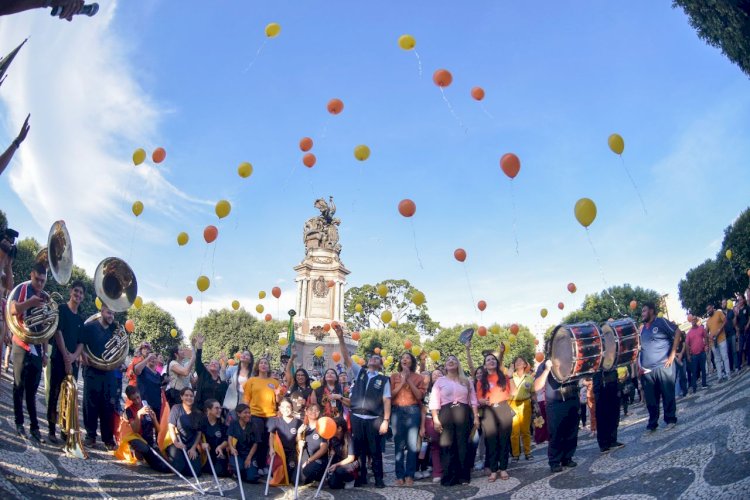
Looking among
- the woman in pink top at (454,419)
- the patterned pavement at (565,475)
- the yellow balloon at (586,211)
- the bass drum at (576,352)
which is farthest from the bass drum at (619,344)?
the yellow balloon at (586,211)

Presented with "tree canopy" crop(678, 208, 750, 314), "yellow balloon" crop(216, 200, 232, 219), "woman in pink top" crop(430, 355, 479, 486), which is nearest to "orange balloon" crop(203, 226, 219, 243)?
"yellow balloon" crop(216, 200, 232, 219)

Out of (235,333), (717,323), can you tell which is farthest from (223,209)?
(235,333)

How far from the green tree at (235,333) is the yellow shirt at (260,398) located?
53.3m

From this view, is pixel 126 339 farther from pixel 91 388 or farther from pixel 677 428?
pixel 677 428

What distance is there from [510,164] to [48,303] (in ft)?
29.3

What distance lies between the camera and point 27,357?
726cm

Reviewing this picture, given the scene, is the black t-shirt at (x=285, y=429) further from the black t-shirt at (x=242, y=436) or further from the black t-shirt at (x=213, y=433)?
the black t-shirt at (x=213, y=433)

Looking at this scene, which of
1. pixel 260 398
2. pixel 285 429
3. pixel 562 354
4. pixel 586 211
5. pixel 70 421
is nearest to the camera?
pixel 70 421

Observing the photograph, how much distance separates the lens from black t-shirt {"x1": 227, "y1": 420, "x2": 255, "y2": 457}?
8.55 m

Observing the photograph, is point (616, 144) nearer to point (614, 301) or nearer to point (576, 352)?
point (576, 352)

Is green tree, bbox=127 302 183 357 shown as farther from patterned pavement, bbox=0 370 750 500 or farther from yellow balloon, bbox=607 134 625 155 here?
yellow balloon, bbox=607 134 625 155

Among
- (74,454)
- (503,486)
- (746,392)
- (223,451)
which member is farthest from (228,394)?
(746,392)

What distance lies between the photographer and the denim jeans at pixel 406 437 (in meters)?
8.72

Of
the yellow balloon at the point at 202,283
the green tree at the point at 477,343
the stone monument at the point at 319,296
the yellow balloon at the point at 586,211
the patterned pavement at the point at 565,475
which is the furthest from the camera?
the green tree at the point at 477,343
